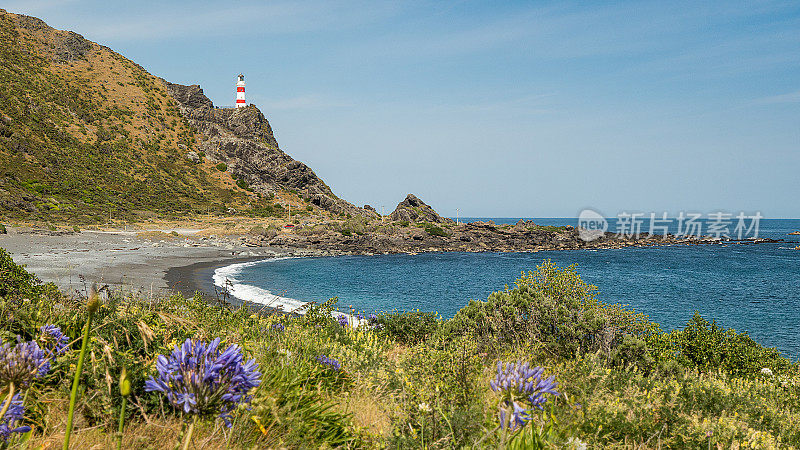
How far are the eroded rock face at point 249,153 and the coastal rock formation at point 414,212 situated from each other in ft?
32.8

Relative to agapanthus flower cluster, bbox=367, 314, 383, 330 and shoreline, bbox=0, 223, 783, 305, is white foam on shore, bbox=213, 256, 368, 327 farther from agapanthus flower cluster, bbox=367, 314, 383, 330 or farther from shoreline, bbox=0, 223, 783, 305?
agapanthus flower cluster, bbox=367, 314, 383, 330

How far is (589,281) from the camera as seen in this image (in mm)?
40250

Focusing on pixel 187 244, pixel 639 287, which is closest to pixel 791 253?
pixel 639 287

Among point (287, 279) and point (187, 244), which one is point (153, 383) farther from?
point (187, 244)

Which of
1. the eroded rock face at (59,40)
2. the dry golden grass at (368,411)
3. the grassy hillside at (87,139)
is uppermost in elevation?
the eroded rock face at (59,40)

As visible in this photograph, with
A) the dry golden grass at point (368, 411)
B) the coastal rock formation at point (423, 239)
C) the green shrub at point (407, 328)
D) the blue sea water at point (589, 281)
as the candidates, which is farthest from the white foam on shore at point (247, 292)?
the coastal rock formation at point (423, 239)

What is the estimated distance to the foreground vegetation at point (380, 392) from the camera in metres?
3.08

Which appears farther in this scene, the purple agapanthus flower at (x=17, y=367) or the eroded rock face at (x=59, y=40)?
the eroded rock face at (x=59, y=40)

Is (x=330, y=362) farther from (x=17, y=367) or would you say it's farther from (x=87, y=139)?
(x=87, y=139)

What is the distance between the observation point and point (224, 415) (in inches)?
79.8

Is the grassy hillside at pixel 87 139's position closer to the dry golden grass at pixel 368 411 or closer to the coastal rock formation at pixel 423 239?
the coastal rock formation at pixel 423 239

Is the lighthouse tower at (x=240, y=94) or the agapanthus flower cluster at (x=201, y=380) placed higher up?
the lighthouse tower at (x=240, y=94)

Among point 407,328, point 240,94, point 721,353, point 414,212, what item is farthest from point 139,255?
point 240,94

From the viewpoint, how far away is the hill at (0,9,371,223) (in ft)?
214
